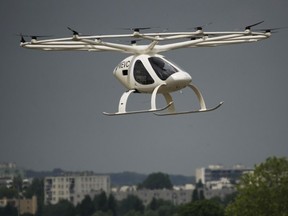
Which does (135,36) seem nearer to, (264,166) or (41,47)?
(41,47)

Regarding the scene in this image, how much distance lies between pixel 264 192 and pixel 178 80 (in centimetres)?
6640

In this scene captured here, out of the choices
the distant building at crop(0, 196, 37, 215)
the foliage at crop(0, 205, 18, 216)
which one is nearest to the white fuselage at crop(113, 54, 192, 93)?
the distant building at crop(0, 196, 37, 215)

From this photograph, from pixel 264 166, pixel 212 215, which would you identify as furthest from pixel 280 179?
pixel 212 215

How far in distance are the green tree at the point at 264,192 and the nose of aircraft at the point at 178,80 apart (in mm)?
62754

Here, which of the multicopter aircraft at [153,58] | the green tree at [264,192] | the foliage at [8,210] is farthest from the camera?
the foliage at [8,210]

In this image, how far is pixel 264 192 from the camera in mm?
138375

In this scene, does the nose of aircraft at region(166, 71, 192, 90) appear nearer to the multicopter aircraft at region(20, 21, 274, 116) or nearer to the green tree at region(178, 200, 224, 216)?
the multicopter aircraft at region(20, 21, 274, 116)

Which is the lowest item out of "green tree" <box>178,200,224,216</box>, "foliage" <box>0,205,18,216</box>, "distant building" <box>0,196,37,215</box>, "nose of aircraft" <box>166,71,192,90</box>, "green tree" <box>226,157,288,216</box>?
"nose of aircraft" <box>166,71,192,90</box>

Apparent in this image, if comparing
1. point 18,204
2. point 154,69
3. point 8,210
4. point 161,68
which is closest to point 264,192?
point 18,204

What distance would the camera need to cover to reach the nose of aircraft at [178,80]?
73.0 m

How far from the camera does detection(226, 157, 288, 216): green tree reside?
137 meters

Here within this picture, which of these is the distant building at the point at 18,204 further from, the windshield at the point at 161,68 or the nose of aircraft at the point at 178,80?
the nose of aircraft at the point at 178,80

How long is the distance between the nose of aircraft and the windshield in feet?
1.05

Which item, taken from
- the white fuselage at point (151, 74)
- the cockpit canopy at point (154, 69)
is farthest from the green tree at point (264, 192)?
the cockpit canopy at point (154, 69)
